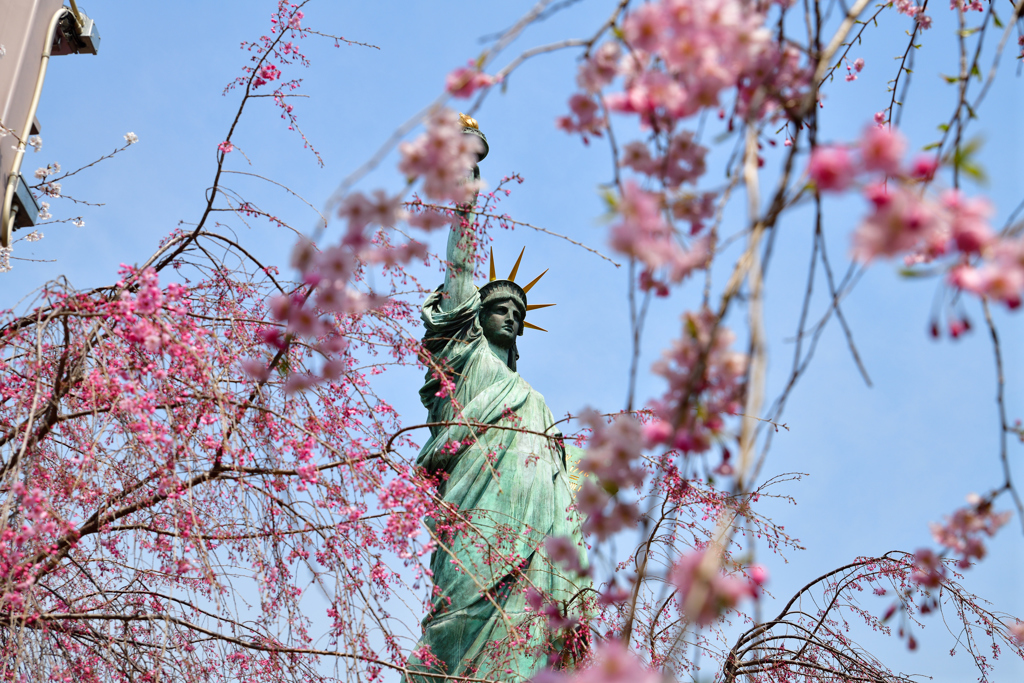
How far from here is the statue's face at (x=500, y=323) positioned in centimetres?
488

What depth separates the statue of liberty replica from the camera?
355cm

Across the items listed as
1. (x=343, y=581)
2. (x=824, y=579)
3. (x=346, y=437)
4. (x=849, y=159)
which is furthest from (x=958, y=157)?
(x=824, y=579)

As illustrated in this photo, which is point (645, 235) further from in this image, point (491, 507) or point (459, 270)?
point (459, 270)

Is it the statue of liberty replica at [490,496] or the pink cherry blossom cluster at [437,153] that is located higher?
the statue of liberty replica at [490,496]

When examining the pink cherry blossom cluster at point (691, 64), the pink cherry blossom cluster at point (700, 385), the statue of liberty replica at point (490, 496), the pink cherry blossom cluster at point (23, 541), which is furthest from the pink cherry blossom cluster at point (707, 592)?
the pink cherry blossom cluster at point (23, 541)

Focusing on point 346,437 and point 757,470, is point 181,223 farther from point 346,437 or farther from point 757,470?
point 757,470

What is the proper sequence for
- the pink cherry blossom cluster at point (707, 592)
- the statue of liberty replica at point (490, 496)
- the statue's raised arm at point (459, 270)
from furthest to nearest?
the statue's raised arm at point (459, 270) < the statue of liberty replica at point (490, 496) < the pink cherry blossom cluster at point (707, 592)

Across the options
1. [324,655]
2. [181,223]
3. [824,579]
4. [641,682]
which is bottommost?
[641,682]

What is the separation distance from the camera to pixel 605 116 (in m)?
1.57

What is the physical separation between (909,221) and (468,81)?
2.67 ft

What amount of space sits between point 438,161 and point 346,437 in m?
1.97

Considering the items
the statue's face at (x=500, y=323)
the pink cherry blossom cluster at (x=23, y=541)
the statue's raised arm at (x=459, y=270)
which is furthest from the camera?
the statue's face at (x=500, y=323)

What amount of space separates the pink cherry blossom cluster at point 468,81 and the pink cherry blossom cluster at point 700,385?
575 millimetres

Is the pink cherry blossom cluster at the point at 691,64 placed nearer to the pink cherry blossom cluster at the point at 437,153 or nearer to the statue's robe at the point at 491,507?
the pink cherry blossom cluster at the point at 437,153
